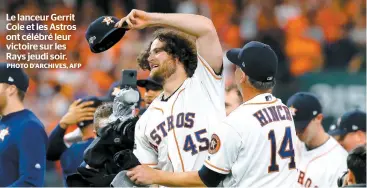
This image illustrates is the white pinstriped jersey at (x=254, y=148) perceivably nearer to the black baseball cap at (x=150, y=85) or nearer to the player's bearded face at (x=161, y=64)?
the player's bearded face at (x=161, y=64)

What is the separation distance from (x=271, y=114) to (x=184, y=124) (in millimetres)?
712

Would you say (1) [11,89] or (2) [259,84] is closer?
(2) [259,84]

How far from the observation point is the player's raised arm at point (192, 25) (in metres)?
5.61

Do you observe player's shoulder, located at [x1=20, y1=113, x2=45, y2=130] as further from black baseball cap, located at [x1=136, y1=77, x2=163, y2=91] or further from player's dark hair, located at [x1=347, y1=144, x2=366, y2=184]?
player's dark hair, located at [x1=347, y1=144, x2=366, y2=184]

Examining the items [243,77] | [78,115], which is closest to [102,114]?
[78,115]

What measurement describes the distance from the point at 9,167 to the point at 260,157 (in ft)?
7.73

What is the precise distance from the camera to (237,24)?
16.5m

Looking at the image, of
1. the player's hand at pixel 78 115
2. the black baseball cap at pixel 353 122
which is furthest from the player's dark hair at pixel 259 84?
the black baseball cap at pixel 353 122

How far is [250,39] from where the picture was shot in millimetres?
15977

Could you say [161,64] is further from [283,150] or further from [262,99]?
[283,150]

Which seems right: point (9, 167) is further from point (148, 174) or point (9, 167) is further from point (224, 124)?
point (224, 124)

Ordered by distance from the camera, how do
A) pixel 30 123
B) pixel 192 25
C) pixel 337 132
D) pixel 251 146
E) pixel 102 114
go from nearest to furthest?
pixel 251 146 → pixel 192 25 → pixel 102 114 → pixel 30 123 → pixel 337 132

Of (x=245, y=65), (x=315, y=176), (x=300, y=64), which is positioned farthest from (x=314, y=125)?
(x=300, y=64)

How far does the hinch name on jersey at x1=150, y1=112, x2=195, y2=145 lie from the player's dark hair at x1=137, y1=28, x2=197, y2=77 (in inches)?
19.5
